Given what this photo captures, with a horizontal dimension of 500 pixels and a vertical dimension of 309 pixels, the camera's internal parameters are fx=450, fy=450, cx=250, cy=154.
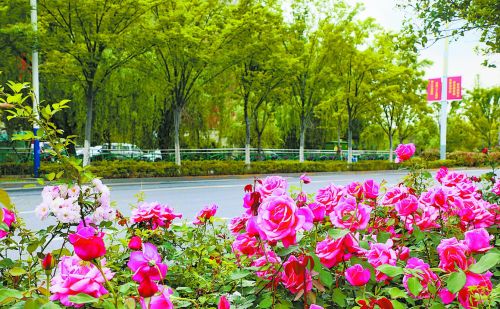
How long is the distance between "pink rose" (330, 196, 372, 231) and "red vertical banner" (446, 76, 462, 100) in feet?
92.9

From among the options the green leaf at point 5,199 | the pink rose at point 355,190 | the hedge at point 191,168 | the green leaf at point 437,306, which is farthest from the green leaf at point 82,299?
the hedge at point 191,168

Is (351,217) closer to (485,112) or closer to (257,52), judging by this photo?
(257,52)

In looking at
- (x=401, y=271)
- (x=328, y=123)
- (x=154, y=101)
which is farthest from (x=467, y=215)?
(x=328, y=123)

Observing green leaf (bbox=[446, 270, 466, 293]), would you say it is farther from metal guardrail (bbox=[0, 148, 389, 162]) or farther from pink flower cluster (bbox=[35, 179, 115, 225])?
metal guardrail (bbox=[0, 148, 389, 162])

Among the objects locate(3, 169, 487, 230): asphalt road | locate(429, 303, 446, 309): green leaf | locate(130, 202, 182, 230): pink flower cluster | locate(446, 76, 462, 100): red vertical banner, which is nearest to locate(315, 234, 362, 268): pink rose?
locate(429, 303, 446, 309): green leaf

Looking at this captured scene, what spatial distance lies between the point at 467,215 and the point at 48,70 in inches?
562

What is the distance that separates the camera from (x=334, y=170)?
885 inches

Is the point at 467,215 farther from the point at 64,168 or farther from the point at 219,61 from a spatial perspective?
the point at 219,61

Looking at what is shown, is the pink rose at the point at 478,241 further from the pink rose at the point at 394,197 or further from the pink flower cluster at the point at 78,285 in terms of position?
the pink flower cluster at the point at 78,285

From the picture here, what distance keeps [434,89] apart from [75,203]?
93.2 ft

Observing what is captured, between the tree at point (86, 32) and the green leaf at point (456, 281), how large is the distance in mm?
13455

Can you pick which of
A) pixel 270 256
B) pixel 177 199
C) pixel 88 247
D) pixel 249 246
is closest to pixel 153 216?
pixel 249 246

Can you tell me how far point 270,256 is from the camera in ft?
4.82

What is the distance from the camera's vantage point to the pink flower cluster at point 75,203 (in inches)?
65.2
